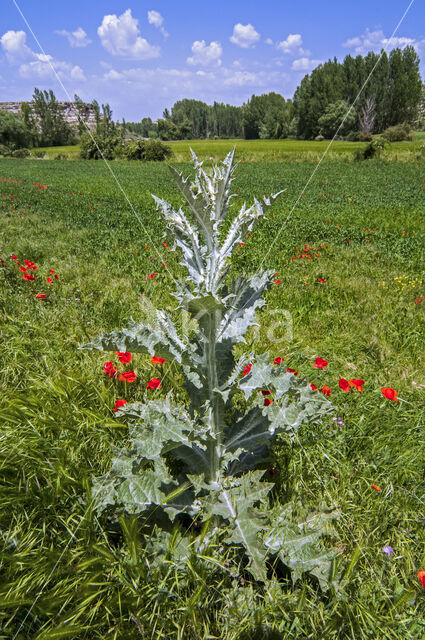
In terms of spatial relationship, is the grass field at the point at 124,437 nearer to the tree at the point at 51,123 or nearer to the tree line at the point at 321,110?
the tree line at the point at 321,110

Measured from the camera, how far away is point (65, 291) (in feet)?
13.2

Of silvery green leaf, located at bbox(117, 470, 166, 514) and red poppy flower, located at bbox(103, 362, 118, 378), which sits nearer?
silvery green leaf, located at bbox(117, 470, 166, 514)

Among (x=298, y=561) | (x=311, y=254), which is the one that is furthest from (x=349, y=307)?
(x=298, y=561)

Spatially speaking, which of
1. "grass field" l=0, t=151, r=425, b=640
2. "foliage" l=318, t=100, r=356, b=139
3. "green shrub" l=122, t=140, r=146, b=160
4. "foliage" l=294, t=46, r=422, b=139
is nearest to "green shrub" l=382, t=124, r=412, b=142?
"foliage" l=318, t=100, r=356, b=139

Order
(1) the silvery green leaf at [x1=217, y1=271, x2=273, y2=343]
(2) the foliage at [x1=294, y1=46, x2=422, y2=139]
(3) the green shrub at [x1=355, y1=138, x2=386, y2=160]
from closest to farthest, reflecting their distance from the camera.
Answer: (1) the silvery green leaf at [x1=217, y1=271, x2=273, y2=343] → (3) the green shrub at [x1=355, y1=138, x2=386, y2=160] → (2) the foliage at [x1=294, y1=46, x2=422, y2=139]

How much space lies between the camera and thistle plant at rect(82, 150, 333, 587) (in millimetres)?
1454

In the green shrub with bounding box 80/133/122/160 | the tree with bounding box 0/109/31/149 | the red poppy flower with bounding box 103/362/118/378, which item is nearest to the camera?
the red poppy flower with bounding box 103/362/118/378

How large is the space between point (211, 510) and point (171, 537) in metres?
0.21

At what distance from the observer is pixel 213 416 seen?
170cm

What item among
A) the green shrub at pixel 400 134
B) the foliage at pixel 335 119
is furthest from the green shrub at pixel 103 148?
the green shrub at pixel 400 134

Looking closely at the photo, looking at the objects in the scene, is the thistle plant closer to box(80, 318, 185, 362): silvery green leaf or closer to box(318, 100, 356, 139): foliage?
box(80, 318, 185, 362): silvery green leaf

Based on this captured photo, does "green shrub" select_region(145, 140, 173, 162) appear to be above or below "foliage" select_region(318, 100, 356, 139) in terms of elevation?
below

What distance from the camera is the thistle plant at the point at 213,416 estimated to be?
1.45 m

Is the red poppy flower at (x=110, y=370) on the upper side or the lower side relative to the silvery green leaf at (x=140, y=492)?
upper
